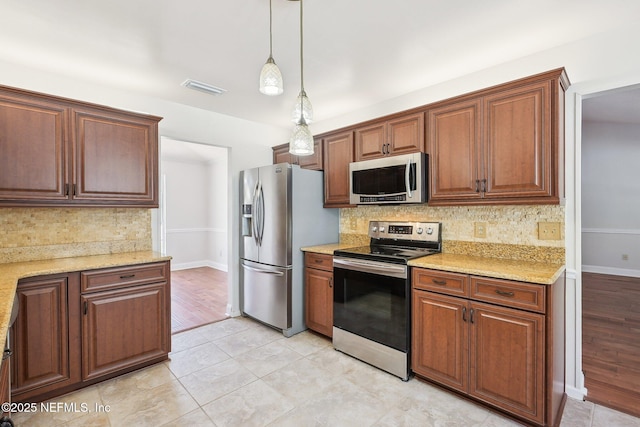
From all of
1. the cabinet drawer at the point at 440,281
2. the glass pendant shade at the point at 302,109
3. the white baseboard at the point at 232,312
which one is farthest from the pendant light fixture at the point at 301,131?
the white baseboard at the point at 232,312

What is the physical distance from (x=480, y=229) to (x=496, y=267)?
1.96 feet

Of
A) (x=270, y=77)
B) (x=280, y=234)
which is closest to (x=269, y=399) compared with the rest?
(x=280, y=234)

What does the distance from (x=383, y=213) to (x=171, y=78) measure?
239 cm

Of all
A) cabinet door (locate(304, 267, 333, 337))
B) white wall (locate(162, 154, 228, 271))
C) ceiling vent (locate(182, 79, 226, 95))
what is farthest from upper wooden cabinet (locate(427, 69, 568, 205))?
white wall (locate(162, 154, 228, 271))

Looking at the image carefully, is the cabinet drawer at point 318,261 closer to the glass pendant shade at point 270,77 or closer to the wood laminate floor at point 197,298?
the wood laminate floor at point 197,298

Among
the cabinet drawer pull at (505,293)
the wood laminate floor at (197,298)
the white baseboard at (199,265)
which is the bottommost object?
the wood laminate floor at (197,298)

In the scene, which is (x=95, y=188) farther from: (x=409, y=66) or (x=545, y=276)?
(x=545, y=276)

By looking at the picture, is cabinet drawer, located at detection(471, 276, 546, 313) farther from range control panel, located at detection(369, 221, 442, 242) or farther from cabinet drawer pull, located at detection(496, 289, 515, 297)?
range control panel, located at detection(369, 221, 442, 242)

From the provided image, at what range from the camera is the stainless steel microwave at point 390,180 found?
2.62 metres

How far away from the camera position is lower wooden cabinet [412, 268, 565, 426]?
1.81m

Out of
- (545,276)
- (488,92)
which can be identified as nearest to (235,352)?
(545,276)

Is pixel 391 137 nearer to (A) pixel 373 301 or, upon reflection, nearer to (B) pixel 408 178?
(B) pixel 408 178

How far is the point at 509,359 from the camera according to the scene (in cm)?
191

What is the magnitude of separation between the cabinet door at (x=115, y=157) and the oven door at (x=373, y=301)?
6.26 ft
